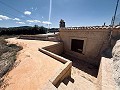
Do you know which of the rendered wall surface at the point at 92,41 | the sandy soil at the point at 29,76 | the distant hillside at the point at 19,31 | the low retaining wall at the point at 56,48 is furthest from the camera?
the distant hillside at the point at 19,31

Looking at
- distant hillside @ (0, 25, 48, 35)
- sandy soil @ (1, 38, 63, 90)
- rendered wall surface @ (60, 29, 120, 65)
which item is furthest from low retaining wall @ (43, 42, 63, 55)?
distant hillside @ (0, 25, 48, 35)

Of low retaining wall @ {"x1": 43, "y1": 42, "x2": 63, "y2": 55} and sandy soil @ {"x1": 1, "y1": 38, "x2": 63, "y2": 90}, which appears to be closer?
sandy soil @ {"x1": 1, "y1": 38, "x2": 63, "y2": 90}

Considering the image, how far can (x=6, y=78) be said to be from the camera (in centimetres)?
367

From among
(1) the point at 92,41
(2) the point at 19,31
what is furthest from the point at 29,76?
(2) the point at 19,31

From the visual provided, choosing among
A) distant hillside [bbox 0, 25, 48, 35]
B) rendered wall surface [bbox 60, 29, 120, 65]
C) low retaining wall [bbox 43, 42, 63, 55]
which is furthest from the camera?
distant hillside [bbox 0, 25, 48, 35]

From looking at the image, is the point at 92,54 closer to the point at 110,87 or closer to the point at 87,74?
the point at 87,74

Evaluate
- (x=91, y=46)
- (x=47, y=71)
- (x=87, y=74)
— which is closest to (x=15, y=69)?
(x=47, y=71)

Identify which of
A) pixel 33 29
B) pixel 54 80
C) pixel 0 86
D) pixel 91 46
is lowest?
pixel 0 86

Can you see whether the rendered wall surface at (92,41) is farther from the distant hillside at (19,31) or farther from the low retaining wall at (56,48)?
the distant hillside at (19,31)

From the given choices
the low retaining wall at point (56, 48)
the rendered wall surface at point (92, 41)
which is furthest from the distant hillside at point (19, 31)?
the rendered wall surface at point (92, 41)

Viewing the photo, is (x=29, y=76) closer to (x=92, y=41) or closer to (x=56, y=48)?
A: (x=56, y=48)

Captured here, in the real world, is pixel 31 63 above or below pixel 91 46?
below

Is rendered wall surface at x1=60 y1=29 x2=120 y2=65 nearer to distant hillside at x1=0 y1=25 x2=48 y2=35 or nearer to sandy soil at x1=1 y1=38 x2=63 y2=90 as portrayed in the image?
sandy soil at x1=1 y1=38 x2=63 y2=90

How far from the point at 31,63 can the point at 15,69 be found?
889mm
